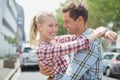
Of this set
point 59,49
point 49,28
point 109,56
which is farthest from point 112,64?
point 59,49

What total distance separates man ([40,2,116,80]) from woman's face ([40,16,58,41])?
0.22m

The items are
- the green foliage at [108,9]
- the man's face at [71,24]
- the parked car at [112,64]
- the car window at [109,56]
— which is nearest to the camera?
the man's face at [71,24]

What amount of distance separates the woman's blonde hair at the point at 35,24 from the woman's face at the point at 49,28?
25 mm

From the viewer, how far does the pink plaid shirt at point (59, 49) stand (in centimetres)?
253

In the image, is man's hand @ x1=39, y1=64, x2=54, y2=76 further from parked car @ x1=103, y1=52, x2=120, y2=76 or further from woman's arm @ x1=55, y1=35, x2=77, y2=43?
parked car @ x1=103, y1=52, x2=120, y2=76

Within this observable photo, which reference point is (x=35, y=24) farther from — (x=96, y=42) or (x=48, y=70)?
(x=96, y=42)

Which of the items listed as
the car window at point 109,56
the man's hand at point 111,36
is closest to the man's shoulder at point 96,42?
the man's hand at point 111,36

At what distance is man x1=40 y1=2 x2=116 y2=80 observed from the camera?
98.5 inches

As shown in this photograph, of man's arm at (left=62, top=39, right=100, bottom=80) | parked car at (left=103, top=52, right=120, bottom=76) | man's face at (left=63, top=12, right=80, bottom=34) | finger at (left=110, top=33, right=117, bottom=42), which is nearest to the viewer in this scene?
finger at (left=110, top=33, right=117, bottom=42)

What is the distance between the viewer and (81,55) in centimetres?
252

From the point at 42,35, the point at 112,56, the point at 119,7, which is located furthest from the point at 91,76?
the point at 119,7

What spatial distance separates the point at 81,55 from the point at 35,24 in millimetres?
571

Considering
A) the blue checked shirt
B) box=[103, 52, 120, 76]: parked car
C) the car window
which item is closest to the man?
the blue checked shirt

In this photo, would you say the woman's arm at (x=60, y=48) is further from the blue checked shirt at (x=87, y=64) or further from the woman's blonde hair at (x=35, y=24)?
the woman's blonde hair at (x=35, y=24)
